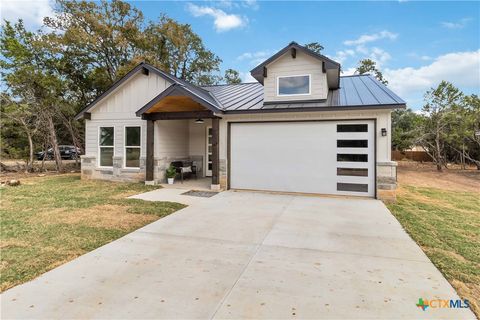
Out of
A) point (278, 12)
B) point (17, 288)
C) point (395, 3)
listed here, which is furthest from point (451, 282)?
point (278, 12)

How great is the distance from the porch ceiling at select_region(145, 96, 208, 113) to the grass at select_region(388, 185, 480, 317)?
24.3 ft

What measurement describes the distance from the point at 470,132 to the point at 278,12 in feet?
42.9

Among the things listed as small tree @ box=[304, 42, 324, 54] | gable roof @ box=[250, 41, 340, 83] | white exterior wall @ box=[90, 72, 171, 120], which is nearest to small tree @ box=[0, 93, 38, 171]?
white exterior wall @ box=[90, 72, 171, 120]

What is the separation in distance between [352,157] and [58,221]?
817 cm

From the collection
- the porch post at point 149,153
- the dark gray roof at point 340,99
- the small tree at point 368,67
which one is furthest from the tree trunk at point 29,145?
the small tree at point 368,67

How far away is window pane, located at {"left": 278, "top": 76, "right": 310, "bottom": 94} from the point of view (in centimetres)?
941

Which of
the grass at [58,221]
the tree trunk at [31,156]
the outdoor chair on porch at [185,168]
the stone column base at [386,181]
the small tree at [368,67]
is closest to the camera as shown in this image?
the grass at [58,221]

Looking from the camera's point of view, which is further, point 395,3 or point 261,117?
point 395,3

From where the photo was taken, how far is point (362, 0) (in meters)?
10.8

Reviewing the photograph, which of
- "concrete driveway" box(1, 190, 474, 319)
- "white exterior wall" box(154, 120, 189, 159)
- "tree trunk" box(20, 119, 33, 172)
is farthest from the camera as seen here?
"tree trunk" box(20, 119, 33, 172)

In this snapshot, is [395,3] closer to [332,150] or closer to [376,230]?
[332,150]

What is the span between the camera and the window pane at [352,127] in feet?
27.4

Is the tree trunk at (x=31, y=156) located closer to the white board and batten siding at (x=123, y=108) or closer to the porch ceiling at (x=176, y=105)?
the white board and batten siding at (x=123, y=108)

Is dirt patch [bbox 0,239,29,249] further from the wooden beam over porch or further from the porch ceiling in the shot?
the wooden beam over porch
